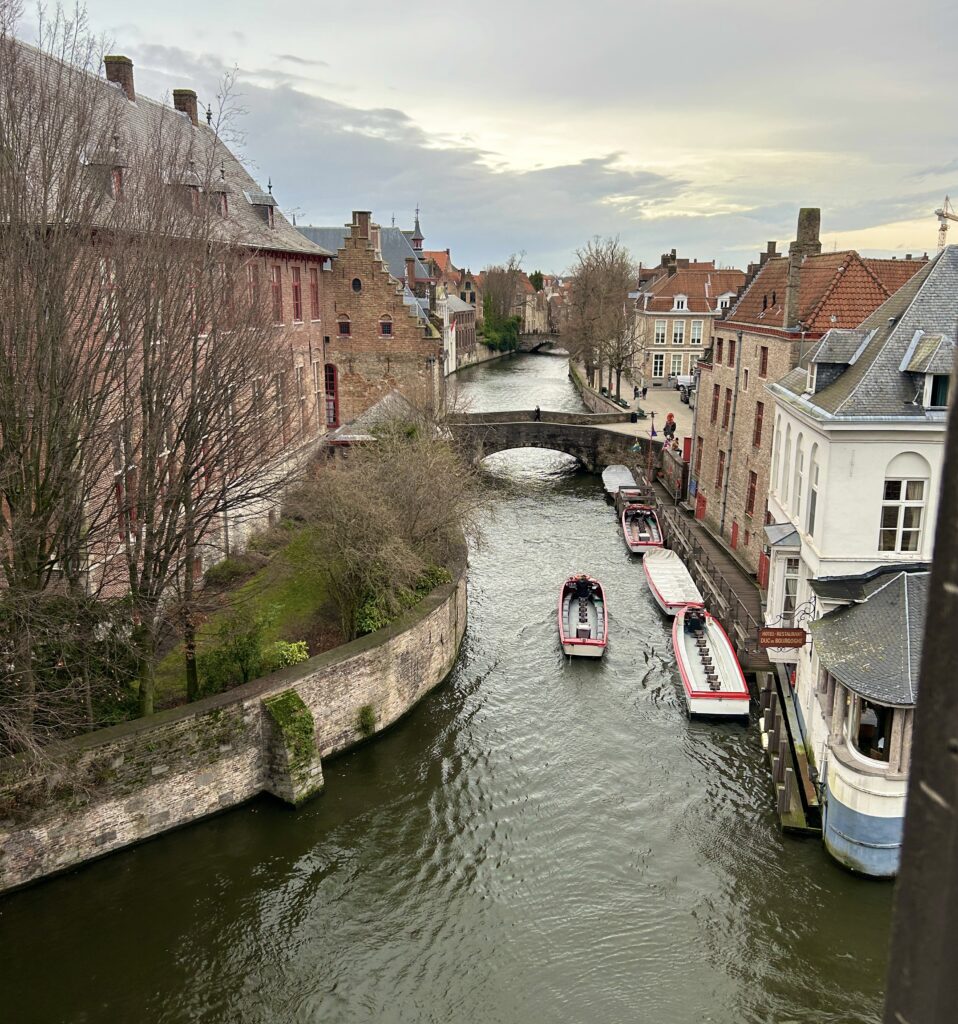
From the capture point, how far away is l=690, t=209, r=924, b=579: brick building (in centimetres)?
2433

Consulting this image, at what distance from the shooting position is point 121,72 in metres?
25.2

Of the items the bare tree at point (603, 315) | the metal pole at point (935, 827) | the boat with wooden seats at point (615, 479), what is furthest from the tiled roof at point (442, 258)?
the metal pole at point (935, 827)

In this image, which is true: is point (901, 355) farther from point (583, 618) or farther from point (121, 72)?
point (121, 72)

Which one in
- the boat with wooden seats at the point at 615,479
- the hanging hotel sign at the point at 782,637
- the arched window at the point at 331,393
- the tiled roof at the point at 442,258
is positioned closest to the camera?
the hanging hotel sign at the point at 782,637

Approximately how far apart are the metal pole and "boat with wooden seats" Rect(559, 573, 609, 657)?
21117mm

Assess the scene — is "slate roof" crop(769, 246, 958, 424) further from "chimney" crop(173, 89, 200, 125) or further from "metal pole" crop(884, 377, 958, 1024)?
"chimney" crop(173, 89, 200, 125)

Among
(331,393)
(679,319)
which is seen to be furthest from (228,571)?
(679,319)

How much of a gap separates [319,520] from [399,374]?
20091 mm

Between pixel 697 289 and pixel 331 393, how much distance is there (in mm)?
37576

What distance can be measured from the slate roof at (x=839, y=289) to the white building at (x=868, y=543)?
469 centimetres

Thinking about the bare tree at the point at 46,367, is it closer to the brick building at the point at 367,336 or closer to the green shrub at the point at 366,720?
the green shrub at the point at 366,720

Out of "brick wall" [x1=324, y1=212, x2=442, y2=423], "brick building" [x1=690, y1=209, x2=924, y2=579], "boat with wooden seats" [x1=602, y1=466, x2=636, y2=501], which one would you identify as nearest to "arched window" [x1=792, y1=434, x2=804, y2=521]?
"brick building" [x1=690, y1=209, x2=924, y2=579]

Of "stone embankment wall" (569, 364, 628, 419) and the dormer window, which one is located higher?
the dormer window

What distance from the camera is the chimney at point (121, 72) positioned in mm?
25031
